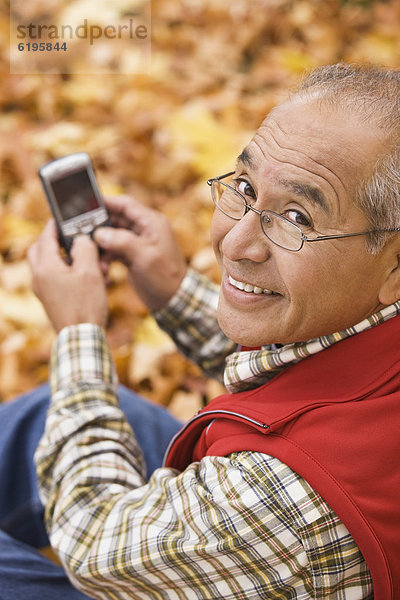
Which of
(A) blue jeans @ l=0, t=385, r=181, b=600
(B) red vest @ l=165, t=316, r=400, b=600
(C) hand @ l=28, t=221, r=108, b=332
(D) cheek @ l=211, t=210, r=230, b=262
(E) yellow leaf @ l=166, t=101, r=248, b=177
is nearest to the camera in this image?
(B) red vest @ l=165, t=316, r=400, b=600

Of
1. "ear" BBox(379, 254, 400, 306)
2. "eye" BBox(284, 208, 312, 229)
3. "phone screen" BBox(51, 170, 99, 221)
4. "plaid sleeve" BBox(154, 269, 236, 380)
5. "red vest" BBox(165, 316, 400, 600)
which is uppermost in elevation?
"phone screen" BBox(51, 170, 99, 221)

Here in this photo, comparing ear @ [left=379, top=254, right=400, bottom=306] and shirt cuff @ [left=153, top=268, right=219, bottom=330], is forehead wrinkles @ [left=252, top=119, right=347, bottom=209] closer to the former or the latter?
ear @ [left=379, top=254, right=400, bottom=306]

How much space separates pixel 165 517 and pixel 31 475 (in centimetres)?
54

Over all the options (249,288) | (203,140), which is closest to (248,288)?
(249,288)

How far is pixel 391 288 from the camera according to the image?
3.44ft

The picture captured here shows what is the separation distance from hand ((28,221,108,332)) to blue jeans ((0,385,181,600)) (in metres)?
0.23

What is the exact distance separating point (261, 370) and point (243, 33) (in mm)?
2805

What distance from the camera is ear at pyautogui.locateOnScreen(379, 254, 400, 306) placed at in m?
1.05

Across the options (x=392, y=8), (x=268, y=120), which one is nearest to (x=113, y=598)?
(x=268, y=120)

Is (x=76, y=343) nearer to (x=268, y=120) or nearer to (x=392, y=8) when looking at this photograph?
(x=268, y=120)

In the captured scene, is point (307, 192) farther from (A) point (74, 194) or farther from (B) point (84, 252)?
(A) point (74, 194)

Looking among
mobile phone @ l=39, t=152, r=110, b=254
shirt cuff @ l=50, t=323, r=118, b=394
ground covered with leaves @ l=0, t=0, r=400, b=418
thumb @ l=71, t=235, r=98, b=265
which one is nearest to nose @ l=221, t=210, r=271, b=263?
shirt cuff @ l=50, t=323, r=118, b=394

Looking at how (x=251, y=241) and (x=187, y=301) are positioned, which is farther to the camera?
(x=187, y=301)

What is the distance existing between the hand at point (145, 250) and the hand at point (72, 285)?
8cm
